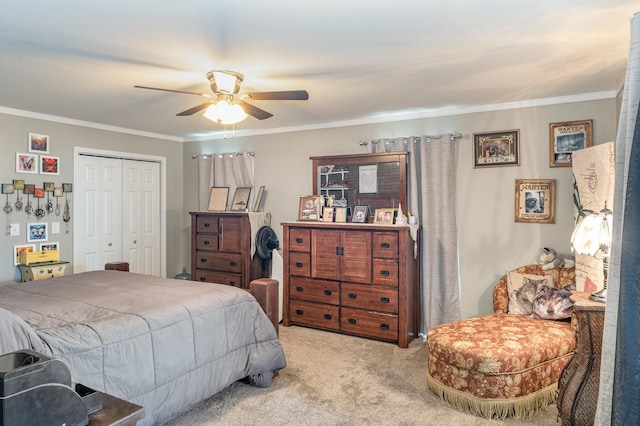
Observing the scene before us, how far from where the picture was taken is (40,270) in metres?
4.19

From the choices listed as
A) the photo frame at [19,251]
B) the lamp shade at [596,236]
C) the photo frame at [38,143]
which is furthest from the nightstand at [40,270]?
the lamp shade at [596,236]

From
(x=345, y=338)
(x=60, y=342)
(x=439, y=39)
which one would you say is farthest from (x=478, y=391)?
(x=60, y=342)

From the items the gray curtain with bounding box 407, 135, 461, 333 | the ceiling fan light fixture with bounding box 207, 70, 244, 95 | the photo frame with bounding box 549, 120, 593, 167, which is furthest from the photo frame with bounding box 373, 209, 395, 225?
the ceiling fan light fixture with bounding box 207, 70, 244, 95

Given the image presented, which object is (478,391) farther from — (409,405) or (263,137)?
(263,137)

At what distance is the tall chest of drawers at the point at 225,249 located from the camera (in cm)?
488

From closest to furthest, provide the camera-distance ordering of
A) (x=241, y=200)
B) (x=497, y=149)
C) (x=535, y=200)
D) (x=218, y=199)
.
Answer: (x=535, y=200) < (x=497, y=149) < (x=241, y=200) < (x=218, y=199)

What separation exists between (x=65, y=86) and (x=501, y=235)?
4.02 m

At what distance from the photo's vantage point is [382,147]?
4.45 metres

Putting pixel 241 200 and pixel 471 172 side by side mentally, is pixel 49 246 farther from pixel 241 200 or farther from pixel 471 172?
pixel 471 172

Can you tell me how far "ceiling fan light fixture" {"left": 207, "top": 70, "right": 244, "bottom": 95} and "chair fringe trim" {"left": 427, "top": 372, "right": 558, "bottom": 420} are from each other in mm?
2475

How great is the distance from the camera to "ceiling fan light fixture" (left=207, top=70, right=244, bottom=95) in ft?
8.75

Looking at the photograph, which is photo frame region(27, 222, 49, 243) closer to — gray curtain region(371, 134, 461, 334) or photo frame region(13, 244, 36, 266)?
photo frame region(13, 244, 36, 266)

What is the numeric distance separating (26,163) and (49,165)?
23cm

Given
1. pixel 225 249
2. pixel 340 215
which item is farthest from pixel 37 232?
pixel 340 215
